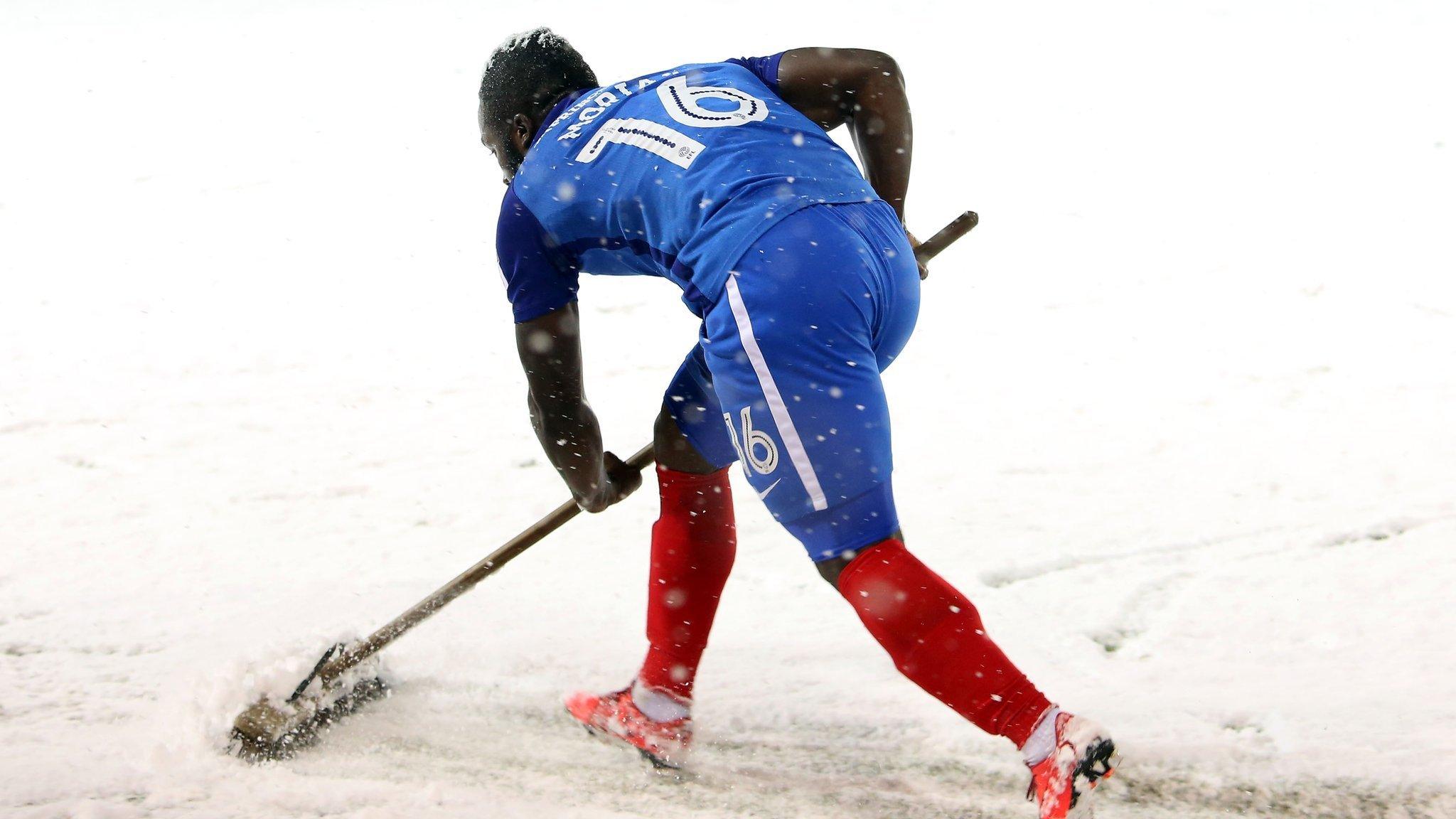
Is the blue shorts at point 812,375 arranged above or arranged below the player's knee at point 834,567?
above

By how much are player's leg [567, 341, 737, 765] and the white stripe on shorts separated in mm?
568

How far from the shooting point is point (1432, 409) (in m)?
3.79

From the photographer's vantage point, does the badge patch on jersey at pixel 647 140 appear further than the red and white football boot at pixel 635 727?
No

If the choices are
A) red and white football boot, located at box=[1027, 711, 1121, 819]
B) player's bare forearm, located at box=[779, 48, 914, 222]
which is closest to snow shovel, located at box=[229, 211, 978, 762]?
player's bare forearm, located at box=[779, 48, 914, 222]

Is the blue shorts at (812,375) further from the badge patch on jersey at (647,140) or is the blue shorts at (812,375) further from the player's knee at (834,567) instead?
the badge patch on jersey at (647,140)

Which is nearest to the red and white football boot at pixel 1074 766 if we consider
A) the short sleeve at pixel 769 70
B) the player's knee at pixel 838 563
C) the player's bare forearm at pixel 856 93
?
the player's knee at pixel 838 563

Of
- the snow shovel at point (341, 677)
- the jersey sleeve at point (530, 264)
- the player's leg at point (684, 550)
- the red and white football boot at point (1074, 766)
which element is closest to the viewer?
Answer: the red and white football boot at point (1074, 766)

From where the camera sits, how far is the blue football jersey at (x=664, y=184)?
178 centimetres

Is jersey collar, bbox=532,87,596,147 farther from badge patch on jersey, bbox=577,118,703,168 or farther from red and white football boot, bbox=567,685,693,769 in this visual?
red and white football boot, bbox=567,685,693,769

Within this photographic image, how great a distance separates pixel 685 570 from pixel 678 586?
0.04 metres

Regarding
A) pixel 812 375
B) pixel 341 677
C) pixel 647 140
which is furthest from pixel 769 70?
pixel 341 677

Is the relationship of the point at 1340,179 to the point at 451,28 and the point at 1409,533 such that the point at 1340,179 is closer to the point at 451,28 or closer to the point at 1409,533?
the point at 1409,533

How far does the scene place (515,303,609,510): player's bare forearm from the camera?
1.98 meters

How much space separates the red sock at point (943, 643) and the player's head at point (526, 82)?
0.99 meters
